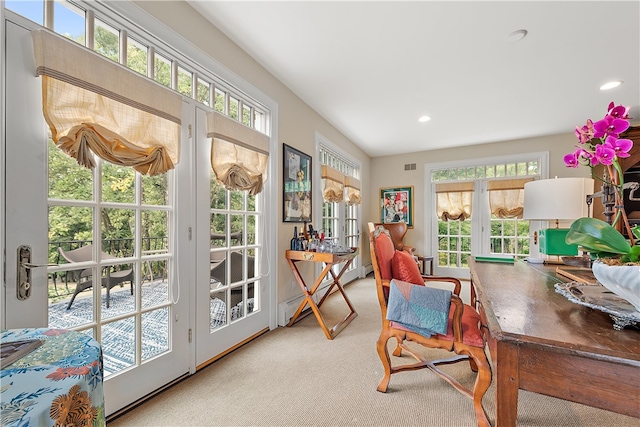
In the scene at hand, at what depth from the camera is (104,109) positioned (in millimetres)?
1334

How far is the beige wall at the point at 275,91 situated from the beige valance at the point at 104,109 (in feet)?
1.63

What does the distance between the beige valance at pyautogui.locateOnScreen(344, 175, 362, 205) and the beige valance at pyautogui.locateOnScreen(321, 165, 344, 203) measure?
1.05 feet

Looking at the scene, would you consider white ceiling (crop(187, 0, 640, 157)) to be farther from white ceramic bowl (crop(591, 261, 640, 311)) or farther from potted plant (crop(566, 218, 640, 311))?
white ceramic bowl (crop(591, 261, 640, 311))

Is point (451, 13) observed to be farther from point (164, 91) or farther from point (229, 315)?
point (229, 315)

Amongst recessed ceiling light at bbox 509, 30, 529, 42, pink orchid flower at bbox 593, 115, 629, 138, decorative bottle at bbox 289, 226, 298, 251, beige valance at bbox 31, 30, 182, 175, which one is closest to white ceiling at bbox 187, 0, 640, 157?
recessed ceiling light at bbox 509, 30, 529, 42

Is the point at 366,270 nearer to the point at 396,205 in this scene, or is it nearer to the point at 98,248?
the point at 396,205

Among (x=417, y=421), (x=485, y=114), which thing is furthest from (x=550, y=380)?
(x=485, y=114)

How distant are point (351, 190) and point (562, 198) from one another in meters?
2.86

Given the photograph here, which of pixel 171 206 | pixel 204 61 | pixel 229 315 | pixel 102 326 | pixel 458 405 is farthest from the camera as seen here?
pixel 229 315

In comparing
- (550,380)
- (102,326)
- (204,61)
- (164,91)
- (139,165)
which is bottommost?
(102,326)

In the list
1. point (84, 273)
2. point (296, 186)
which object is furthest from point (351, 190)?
point (84, 273)

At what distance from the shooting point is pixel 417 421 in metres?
1.42

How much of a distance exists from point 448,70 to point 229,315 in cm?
301

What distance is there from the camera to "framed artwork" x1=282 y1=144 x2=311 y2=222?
281 cm
